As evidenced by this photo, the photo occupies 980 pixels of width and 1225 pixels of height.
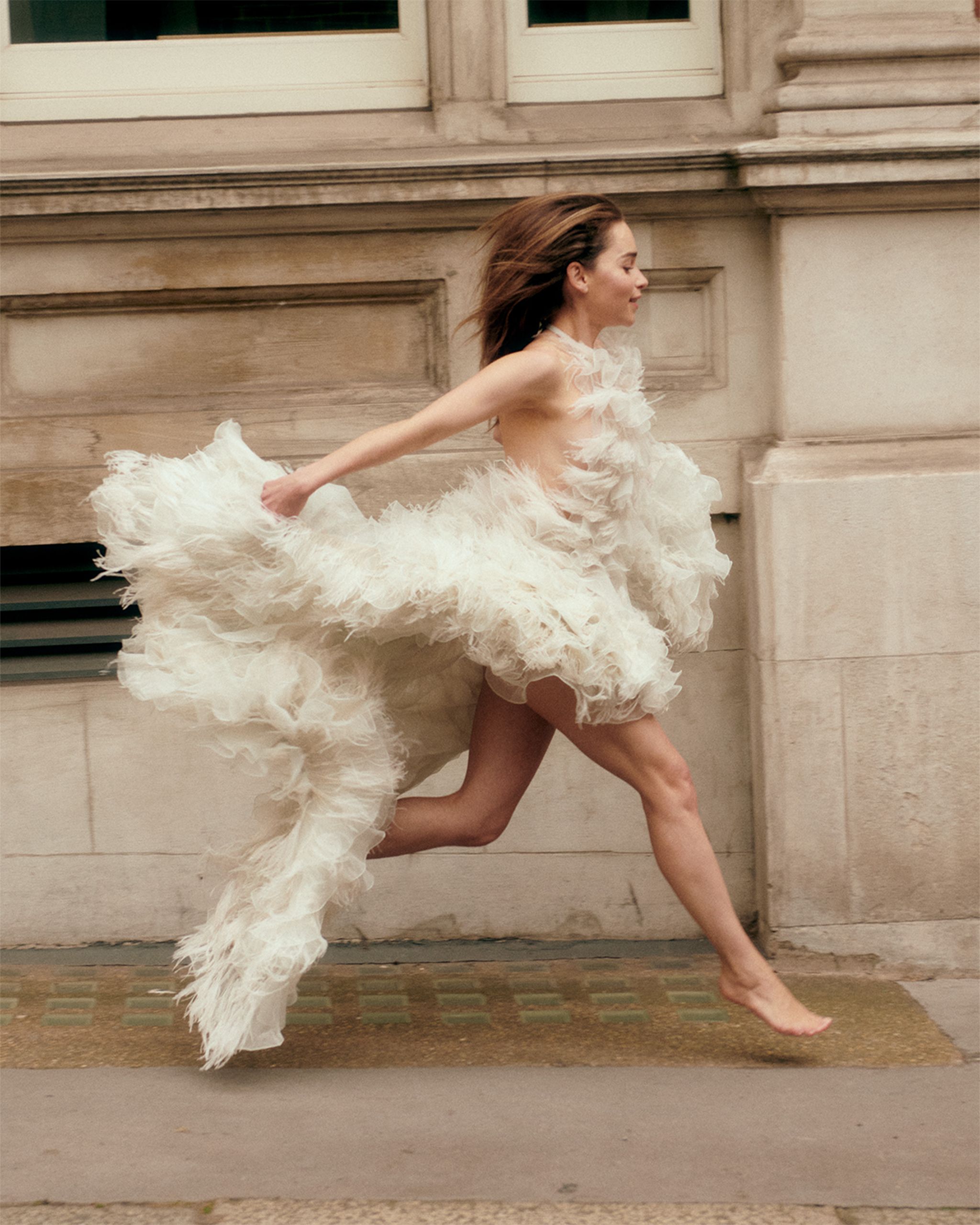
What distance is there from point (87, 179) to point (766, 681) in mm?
2660

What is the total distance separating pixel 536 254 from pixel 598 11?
5.70ft

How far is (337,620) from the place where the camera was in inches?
135

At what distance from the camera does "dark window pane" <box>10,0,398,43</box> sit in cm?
492

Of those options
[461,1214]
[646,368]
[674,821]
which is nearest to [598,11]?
[646,368]

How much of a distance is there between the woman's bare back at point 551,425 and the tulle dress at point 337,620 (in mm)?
22

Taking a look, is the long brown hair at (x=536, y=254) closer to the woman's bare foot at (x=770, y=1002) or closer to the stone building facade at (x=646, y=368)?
the stone building facade at (x=646, y=368)

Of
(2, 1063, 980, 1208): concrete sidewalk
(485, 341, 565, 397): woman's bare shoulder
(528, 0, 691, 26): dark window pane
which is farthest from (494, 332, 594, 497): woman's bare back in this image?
(528, 0, 691, 26): dark window pane

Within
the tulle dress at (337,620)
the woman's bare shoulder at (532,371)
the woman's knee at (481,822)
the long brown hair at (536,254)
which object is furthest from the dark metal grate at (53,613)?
the woman's bare shoulder at (532,371)

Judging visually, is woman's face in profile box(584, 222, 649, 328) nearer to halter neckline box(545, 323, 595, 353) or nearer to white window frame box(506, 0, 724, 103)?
halter neckline box(545, 323, 595, 353)

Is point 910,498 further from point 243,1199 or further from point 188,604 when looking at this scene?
point 243,1199

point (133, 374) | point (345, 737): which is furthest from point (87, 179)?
point (345, 737)

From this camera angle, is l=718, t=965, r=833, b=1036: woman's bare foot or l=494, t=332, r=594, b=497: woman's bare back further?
l=718, t=965, r=833, b=1036: woman's bare foot

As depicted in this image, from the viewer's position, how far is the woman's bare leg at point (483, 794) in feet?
12.3

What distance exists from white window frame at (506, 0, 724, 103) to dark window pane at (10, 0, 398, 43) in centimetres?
56
